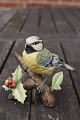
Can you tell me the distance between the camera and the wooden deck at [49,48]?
3.20 ft

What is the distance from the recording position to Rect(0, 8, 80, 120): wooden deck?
98 cm

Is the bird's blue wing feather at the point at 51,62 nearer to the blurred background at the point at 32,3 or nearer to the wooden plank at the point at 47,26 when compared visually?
the wooden plank at the point at 47,26

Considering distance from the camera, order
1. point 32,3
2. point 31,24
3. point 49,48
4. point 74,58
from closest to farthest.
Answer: point 74,58, point 49,48, point 31,24, point 32,3

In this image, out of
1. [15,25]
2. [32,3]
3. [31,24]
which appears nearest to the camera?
[15,25]

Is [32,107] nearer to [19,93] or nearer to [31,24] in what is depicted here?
[19,93]

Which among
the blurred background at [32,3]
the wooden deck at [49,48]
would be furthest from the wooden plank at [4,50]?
→ the blurred background at [32,3]

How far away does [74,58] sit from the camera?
5.50ft

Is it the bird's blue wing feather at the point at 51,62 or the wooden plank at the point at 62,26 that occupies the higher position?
the bird's blue wing feather at the point at 51,62

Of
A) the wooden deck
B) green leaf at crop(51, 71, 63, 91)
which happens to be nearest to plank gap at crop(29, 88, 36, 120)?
the wooden deck

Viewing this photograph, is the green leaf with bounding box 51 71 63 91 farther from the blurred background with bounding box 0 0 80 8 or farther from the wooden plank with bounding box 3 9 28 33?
the blurred background with bounding box 0 0 80 8

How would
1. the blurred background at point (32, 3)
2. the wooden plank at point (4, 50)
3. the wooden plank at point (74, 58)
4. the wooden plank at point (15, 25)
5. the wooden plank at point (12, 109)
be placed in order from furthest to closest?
the blurred background at point (32, 3)
the wooden plank at point (15, 25)
the wooden plank at point (4, 50)
the wooden plank at point (74, 58)
the wooden plank at point (12, 109)

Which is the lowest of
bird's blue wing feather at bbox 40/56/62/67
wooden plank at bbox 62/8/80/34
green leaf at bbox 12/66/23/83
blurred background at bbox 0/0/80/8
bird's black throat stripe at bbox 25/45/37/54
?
blurred background at bbox 0/0/80/8

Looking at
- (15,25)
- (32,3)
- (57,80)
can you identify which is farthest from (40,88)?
(32,3)

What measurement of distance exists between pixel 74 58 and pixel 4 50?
1.53 ft
